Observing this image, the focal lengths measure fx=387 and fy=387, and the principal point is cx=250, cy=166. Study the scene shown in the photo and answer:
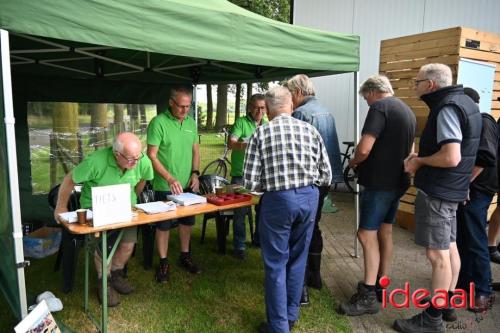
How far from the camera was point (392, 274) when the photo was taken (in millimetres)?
3455

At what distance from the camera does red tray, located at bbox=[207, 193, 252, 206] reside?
2.83 meters

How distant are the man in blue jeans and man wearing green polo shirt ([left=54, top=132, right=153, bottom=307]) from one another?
4.85 ft

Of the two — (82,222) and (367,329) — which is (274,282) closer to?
(367,329)

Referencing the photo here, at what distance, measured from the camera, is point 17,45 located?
3.43 m

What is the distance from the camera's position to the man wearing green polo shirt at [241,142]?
367 centimetres

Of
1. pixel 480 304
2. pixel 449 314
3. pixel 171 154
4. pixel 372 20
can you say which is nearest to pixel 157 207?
pixel 171 154

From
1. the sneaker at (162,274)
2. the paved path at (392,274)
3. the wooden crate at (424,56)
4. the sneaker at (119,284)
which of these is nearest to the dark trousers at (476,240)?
the paved path at (392,274)

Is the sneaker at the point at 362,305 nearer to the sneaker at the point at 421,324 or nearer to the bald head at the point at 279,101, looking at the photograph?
the sneaker at the point at 421,324

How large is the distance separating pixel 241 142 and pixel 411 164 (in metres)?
1.64

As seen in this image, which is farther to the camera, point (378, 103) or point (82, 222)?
point (378, 103)

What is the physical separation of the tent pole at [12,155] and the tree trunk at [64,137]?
7.92 ft

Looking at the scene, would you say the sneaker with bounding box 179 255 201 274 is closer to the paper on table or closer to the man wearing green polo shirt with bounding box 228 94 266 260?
the man wearing green polo shirt with bounding box 228 94 266 260

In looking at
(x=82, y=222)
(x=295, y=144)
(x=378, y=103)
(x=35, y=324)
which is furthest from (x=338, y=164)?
(x=35, y=324)

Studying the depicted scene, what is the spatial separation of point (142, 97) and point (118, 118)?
38cm
